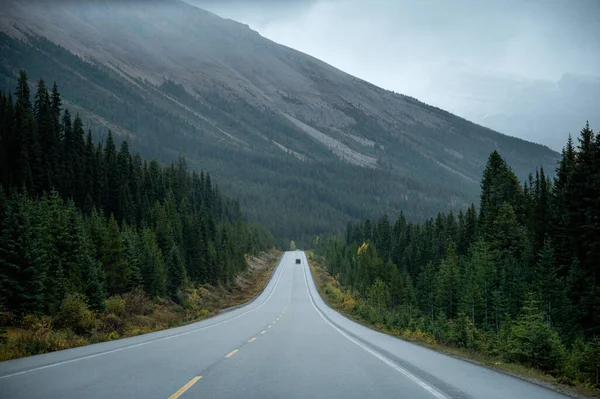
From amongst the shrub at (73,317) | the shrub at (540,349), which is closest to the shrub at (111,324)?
the shrub at (73,317)

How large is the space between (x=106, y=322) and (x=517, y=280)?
4205cm

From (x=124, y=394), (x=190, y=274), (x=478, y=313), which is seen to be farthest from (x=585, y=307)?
(x=190, y=274)

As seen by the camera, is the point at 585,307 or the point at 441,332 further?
the point at 585,307

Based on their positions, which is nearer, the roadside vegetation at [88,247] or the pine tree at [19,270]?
the roadside vegetation at [88,247]

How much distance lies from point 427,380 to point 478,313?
5247cm

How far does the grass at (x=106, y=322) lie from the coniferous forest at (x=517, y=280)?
15256 millimetres

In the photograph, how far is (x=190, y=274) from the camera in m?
72.6

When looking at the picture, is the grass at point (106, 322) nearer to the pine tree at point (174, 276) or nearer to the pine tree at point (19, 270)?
the pine tree at point (174, 276)

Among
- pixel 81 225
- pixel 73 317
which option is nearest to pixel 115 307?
pixel 81 225

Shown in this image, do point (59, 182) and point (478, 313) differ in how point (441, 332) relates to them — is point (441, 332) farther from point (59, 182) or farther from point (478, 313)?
point (59, 182)

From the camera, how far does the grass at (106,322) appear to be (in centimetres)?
1731

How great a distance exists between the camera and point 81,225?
39156 mm

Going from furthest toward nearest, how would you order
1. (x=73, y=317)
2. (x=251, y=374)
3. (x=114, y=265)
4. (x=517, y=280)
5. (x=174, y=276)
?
(x=174, y=276)
(x=517, y=280)
(x=114, y=265)
(x=73, y=317)
(x=251, y=374)

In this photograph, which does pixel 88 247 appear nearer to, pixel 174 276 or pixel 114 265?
pixel 114 265
